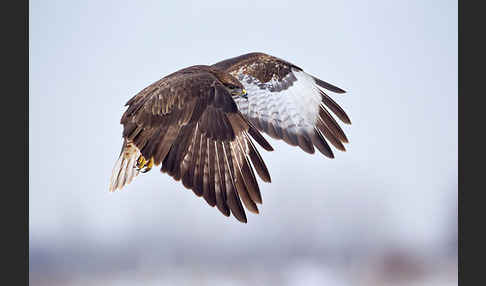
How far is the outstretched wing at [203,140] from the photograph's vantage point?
225cm

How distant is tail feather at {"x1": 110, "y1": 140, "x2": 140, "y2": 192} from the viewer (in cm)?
256

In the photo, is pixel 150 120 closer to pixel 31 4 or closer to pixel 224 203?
pixel 224 203

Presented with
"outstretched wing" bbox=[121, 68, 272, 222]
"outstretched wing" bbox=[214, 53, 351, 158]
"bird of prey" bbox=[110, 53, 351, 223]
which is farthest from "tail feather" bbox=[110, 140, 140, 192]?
"outstretched wing" bbox=[214, 53, 351, 158]

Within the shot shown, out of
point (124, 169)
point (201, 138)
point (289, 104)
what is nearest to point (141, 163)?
point (124, 169)

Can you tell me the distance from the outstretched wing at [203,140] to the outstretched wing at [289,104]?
47cm

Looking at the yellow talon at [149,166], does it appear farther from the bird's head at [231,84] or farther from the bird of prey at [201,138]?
the bird's head at [231,84]

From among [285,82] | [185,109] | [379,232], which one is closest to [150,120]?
[185,109]

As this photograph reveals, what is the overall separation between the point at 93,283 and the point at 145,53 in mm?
985

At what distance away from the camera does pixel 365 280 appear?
2828mm

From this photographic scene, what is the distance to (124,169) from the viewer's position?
2.63m

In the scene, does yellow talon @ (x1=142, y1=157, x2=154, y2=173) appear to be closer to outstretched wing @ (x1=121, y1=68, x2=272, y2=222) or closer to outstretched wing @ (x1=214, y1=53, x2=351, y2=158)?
outstretched wing @ (x1=121, y1=68, x2=272, y2=222)

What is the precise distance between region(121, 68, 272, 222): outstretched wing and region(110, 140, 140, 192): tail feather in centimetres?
13

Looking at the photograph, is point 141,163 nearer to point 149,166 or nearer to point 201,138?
point 149,166

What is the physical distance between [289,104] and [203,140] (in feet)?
2.40
